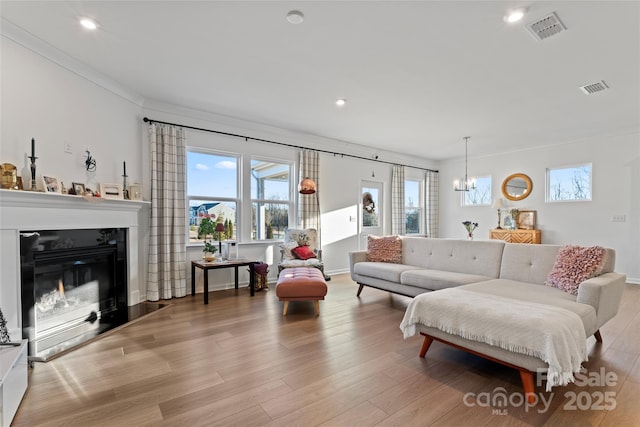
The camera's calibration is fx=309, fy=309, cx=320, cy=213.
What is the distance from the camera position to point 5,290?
245cm

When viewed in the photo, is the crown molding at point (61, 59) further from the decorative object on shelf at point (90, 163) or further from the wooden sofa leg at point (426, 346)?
the wooden sofa leg at point (426, 346)

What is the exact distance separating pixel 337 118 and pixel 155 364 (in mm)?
3995

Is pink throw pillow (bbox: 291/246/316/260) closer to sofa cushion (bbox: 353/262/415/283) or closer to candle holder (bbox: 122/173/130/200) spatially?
sofa cushion (bbox: 353/262/415/283)

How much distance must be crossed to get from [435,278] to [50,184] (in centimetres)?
401

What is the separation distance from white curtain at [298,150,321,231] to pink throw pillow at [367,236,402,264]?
1464 mm

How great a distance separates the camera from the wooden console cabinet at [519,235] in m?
6.24

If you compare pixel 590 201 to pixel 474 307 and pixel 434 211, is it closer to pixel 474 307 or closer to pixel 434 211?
pixel 434 211

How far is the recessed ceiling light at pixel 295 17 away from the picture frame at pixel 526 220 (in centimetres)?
635

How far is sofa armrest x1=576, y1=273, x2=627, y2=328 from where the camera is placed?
232cm

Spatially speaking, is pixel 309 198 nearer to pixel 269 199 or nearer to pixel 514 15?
pixel 269 199

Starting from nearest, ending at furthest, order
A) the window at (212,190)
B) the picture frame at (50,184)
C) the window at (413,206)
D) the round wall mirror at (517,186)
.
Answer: the picture frame at (50,184) → the window at (212,190) → the round wall mirror at (517,186) → the window at (413,206)

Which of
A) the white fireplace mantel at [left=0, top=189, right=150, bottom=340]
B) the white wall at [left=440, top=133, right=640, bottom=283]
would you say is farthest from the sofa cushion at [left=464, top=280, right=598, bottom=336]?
the white wall at [left=440, top=133, right=640, bottom=283]

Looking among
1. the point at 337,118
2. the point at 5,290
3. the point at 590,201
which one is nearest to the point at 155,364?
the point at 5,290

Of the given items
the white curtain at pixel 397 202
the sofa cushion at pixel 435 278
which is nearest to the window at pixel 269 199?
the sofa cushion at pixel 435 278
